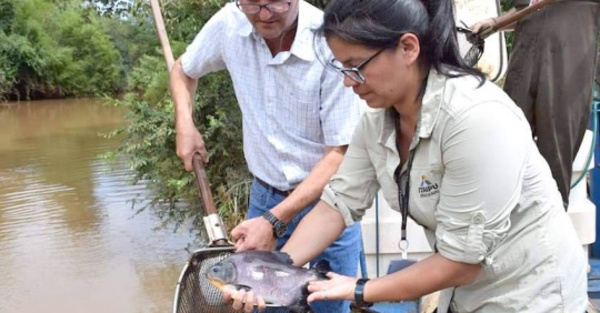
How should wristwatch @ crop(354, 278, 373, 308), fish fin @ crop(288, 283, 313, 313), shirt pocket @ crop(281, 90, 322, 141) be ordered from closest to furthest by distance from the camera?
wristwatch @ crop(354, 278, 373, 308)
fish fin @ crop(288, 283, 313, 313)
shirt pocket @ crop(281, 90, 322, 141)

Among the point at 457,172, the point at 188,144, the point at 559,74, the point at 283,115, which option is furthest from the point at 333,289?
the point at 559,74

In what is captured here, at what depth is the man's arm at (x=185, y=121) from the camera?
2885 millimetres

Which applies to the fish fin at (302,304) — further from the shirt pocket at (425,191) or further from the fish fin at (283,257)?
the shirt pocket at (425,191)

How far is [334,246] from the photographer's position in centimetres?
265

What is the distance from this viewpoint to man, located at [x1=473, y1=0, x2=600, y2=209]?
3.09 meters

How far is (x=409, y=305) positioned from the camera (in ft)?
11.6

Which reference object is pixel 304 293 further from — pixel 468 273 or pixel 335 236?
pixel 468 273

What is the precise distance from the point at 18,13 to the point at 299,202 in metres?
38.4

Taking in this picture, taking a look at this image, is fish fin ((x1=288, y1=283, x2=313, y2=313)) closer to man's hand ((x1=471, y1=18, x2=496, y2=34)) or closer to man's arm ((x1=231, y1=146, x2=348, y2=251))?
man's arm ((x1=231, y1=146, x2=348, y2=251))

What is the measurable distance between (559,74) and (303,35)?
123cm

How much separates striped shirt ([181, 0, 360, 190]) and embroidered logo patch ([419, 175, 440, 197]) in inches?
31.4

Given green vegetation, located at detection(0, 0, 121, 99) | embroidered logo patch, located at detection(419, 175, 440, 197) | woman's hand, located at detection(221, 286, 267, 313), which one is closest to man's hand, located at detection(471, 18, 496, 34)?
embroidered logo patch, located at detection(419, 175, 440, 197)

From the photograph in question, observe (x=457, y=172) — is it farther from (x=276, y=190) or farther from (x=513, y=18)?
(x=513, y=18)

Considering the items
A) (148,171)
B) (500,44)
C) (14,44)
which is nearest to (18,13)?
(14,44)
